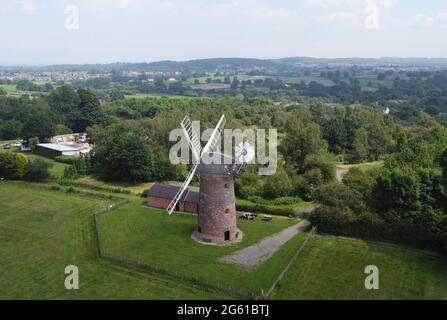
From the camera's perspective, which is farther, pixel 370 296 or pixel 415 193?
pixel 415 193

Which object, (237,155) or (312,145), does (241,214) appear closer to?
(237,155)

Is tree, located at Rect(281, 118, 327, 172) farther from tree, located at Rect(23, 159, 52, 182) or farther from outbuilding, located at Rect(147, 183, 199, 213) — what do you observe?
tree, located at Rect(23, 159, 52, 182)

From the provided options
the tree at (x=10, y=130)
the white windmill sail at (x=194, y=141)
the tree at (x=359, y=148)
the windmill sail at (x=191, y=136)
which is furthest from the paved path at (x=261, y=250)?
the tree at (x=10, y=130)

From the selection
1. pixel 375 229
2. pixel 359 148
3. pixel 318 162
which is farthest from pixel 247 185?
pixel 359 148

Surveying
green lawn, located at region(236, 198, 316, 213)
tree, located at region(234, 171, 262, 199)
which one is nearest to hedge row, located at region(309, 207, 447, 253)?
green lawn, located at region(236, 198, 316, 213)

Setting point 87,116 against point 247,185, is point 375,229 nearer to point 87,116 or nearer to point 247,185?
point 247,185
